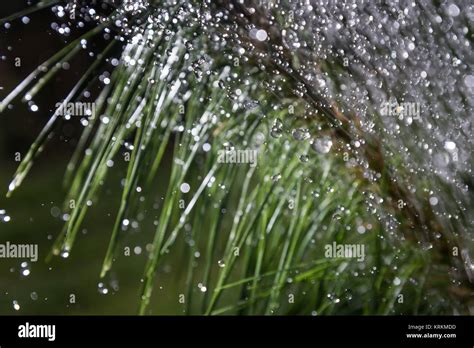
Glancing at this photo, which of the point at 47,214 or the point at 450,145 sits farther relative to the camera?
the point at 47,214

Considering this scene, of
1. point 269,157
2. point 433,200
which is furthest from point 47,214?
point 433,200

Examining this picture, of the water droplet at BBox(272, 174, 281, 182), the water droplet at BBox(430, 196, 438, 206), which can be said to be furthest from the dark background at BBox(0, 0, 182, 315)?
the water droplet at BBox(430, 196, 438, 206)

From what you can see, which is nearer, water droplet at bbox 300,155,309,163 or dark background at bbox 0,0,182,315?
water droplet at bbox 300,155,309,163

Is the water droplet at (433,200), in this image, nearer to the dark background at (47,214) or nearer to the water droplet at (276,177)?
the water droplet at (276,177)

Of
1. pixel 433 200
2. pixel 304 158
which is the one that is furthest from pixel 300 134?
pixel 433 200

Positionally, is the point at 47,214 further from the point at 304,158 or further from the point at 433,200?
the point at 433,200

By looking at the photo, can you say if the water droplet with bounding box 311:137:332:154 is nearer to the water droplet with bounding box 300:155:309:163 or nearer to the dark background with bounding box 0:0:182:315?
the water droplet with bounding box 300:155:309:163

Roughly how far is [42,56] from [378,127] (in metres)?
0.50

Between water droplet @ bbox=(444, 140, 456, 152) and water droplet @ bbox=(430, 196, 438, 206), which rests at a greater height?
water droplet @ bbox=(444, 140, 456, 152)

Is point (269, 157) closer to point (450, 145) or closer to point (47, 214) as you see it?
point (450, 145)

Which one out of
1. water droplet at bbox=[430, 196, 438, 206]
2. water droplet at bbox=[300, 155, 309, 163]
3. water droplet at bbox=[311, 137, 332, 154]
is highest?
water droplet at bbox=[311, 137, 332, 154]

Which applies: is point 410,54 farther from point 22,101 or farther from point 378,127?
point 22,101
